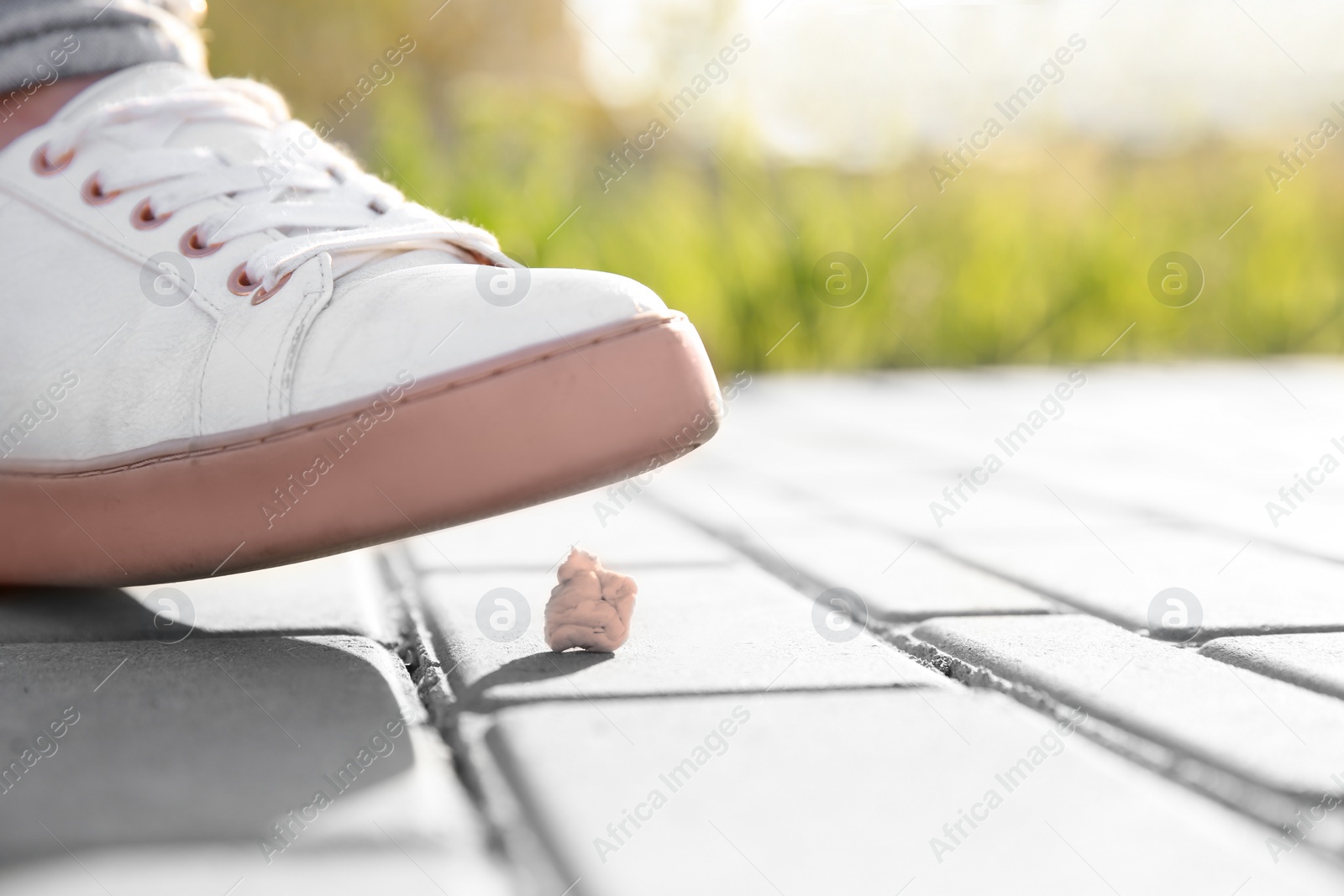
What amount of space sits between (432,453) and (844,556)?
0.69 meters

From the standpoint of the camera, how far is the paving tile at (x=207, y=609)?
117cm

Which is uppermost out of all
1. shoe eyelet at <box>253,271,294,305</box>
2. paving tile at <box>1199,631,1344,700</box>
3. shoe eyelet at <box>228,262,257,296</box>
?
paving tile at <box>1199,631,1344,700</box>

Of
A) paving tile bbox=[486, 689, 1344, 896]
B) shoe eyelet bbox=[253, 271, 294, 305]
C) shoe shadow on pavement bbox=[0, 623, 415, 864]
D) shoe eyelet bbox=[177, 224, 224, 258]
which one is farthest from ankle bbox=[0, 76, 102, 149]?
paving tile bbox=[486, 689, 1344, 896]

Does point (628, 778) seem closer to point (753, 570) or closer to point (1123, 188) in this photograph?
point (753, 570)

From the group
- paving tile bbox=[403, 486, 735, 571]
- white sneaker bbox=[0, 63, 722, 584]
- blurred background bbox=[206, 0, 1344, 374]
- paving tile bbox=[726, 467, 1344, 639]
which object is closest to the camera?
white sneaker bbox=[0, 63, 722, 584]

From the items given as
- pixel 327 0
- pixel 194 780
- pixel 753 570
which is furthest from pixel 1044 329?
pixel 327 0

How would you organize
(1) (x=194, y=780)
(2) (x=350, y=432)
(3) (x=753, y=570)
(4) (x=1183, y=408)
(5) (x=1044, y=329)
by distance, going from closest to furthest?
(1) (x=194, y=780), (2) (x=350, y=432), (3) (x=753, y=570), (4) (x=1183, y=408), (5) (x=1044, y=329)

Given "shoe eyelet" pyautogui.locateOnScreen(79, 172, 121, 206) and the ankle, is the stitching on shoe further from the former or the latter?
the ankle

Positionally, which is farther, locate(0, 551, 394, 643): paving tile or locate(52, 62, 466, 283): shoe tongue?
locate(52, 62, 466, 283): shoe tongue

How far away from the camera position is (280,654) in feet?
3.57

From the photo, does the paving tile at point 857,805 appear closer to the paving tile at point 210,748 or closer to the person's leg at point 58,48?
the paving tile at point 210,748

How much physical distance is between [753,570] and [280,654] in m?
0.60

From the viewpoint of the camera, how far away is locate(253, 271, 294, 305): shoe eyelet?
1.13 m

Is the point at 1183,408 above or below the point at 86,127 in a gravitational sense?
above
